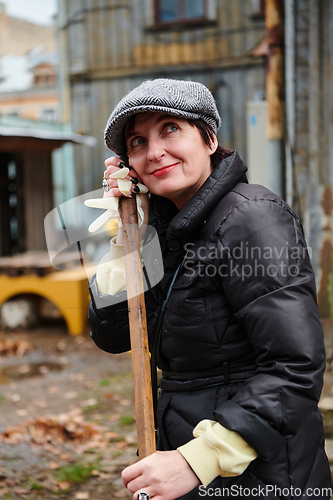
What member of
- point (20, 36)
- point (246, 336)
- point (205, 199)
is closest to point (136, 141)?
point (205, 199)

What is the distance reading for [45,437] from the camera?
418cm

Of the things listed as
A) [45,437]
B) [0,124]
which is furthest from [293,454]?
[0,124]

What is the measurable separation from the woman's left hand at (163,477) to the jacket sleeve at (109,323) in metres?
0.59

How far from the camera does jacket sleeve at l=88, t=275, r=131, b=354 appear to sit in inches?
67.9

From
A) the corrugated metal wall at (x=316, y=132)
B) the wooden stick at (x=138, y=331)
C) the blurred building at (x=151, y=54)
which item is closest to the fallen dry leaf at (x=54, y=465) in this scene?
the corrugated metal wall at (x=316, y=132)

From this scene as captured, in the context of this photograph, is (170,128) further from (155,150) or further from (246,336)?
(246,336)

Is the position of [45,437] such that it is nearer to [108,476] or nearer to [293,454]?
[108,476]

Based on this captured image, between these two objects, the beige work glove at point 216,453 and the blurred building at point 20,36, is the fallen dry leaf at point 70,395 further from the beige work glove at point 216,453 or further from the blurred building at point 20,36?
the blurred building at point 20,36

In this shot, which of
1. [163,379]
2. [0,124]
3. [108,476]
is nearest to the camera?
[163,379]

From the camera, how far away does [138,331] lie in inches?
59.3

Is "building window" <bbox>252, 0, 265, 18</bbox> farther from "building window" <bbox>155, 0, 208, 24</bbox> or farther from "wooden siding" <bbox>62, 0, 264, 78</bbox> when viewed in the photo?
"building window" <bbox>155, 0, 208, 24</bbox>

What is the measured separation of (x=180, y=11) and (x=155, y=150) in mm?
8570

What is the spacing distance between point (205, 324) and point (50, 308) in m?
7.98

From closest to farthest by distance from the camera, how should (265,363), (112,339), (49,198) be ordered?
(265,363)
(112,339)
(49,198)
